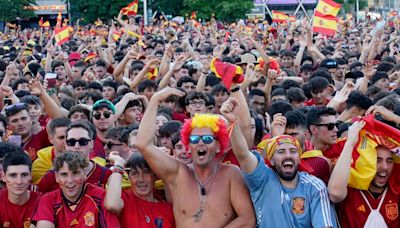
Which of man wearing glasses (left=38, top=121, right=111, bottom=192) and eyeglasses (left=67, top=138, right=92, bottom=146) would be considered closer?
man wearing glasses (left=38, top=121, right=111, bottom=192)

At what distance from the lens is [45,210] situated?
5.66 metres

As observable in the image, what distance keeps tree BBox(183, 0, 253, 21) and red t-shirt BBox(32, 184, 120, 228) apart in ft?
125

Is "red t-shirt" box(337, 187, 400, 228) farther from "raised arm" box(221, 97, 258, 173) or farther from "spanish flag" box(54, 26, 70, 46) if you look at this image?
"spanish flag" box(54, 26, 70, 46)

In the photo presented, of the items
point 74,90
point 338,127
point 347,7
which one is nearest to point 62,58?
point 74,90

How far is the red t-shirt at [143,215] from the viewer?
18.8ft

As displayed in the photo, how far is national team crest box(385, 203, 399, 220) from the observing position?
5696 millimetres

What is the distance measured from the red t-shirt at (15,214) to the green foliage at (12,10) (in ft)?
151

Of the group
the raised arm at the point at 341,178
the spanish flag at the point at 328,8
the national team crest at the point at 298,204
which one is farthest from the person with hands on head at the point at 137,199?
the spanish flag at the point at 328,8

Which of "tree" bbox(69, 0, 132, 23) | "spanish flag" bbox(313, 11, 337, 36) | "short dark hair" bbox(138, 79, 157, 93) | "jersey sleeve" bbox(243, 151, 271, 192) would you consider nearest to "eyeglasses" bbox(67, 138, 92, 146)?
"jersey sleeve" bbox(243, 151, 271, 192)

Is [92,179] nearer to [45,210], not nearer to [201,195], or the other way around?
[45,210]

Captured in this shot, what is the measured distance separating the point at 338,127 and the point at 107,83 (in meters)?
4.71

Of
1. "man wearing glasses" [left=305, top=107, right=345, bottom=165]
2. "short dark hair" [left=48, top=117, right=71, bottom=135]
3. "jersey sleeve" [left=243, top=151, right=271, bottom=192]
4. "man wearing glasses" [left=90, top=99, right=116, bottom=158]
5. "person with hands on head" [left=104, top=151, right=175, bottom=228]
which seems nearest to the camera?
"jersey sleeve" [left=243, top=151, right=271, bottom=192]

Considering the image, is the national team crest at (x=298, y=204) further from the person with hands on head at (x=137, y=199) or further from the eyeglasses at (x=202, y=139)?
the person with hands on head at (x=137, y=199)

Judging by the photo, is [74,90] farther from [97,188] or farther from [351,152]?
[351,152]
